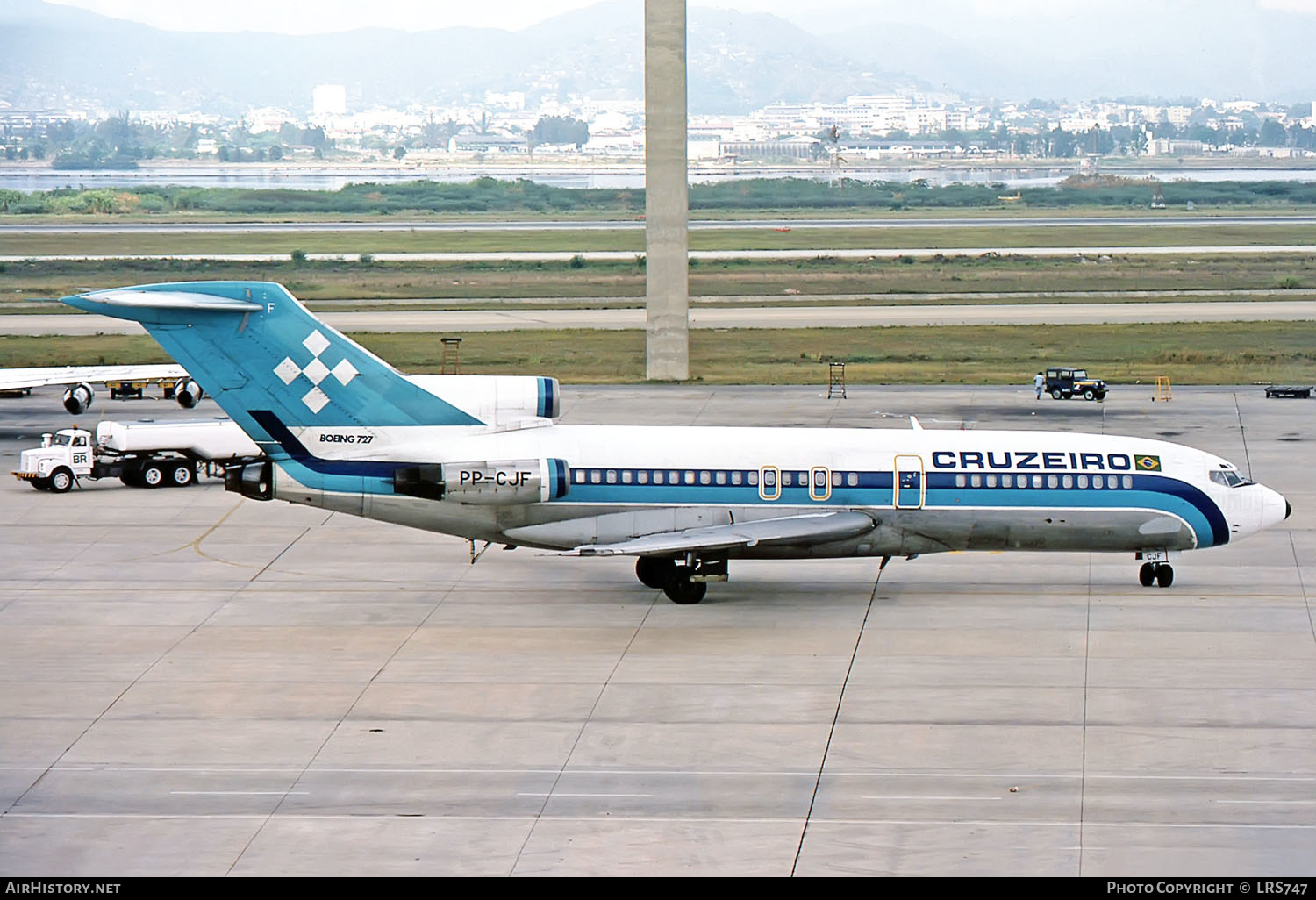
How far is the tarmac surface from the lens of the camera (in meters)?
20.8

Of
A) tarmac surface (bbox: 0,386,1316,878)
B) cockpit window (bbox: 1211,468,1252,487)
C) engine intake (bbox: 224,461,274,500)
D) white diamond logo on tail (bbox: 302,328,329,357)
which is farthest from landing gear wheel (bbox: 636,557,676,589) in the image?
cockpit window (bbox: 1211,468,1252,487)

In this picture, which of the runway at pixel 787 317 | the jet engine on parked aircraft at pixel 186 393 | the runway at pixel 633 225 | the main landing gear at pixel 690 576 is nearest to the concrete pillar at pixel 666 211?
the runway at pixel 787 317

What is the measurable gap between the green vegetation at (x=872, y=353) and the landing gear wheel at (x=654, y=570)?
3259 centimetres

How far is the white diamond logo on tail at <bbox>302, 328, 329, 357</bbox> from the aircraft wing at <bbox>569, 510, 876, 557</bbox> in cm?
646

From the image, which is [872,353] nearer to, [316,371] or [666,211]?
[666,211]

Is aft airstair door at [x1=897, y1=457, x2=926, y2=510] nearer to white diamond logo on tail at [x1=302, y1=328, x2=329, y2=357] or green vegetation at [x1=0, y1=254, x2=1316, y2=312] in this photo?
white diamond logo on tail at [x1=302, y1=328, x2=329, y2=357]

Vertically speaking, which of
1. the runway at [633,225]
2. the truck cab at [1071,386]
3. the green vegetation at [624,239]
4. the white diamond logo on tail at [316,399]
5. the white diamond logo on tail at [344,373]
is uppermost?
the white diamond logo on tail at [344,373]

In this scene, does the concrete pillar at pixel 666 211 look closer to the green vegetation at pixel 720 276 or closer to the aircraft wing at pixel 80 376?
the aircraft wing at pixel 80 376

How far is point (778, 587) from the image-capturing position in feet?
115

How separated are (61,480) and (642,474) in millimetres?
20992

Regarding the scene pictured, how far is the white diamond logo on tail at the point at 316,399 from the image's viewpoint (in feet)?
105

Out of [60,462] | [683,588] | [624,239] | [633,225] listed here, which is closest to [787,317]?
[60,462]

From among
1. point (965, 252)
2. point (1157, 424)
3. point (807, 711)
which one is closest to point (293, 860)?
point (807, 711)

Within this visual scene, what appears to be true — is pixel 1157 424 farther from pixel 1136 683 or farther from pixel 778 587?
pixel 1136 683
